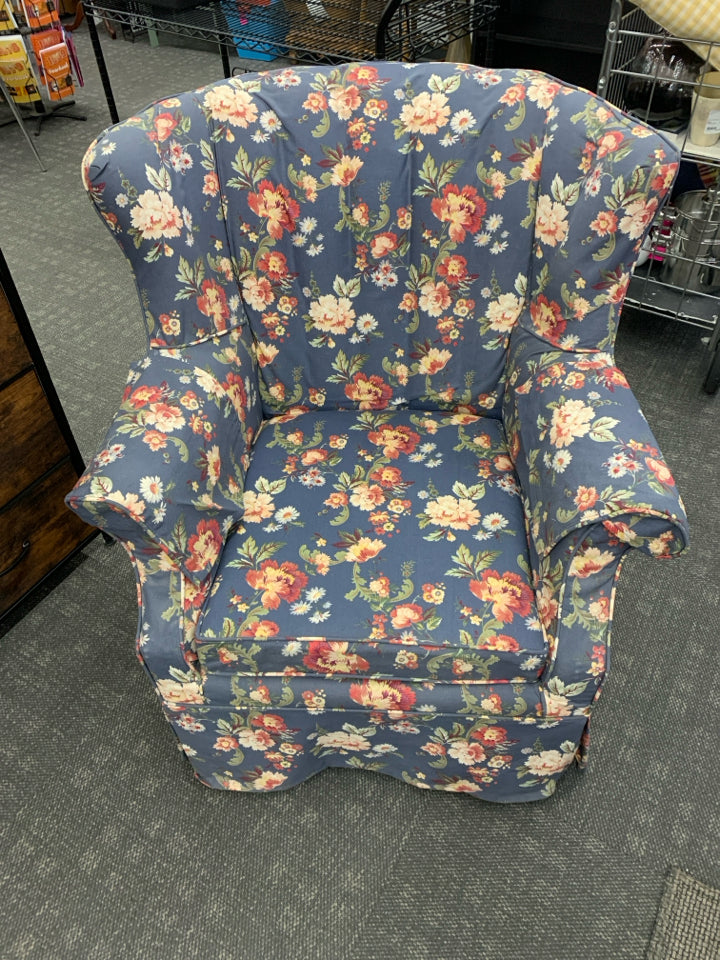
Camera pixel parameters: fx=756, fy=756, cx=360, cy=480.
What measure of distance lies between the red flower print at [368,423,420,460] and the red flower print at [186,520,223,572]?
1.10 ft

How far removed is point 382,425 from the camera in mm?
1382

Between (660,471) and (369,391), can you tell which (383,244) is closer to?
(369,391)

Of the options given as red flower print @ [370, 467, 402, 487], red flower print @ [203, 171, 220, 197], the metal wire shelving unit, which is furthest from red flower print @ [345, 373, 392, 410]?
the metal wire shelving unit

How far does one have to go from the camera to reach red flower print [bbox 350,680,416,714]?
43.1 inches

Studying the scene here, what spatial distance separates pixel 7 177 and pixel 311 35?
1823 mm

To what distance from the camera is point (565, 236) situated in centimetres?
118

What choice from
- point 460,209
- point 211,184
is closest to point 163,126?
point 211,184

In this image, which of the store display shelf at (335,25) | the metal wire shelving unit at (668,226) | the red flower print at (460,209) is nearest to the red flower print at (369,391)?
the red flower print at (460,209)

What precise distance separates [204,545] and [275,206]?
0.58 m

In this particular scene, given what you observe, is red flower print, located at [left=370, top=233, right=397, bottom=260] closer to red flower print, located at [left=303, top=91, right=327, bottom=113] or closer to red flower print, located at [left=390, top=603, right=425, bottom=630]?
red flower print, located at [left=303, top=91, right=327, bottom=113]

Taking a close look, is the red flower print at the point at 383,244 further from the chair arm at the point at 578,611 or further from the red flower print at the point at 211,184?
the chair arm at the point at 578,611

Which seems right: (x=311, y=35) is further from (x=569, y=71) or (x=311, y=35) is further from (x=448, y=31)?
(x=569, y=71)

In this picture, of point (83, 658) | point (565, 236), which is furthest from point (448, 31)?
point (83, 658)

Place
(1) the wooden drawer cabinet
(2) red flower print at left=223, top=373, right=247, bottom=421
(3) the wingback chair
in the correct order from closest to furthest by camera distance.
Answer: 1. (3) the wingback chair
2. (2) red flower print at left=223, top=373, right=247, bottom=421
3. (1) the wooden drawer cabinet
